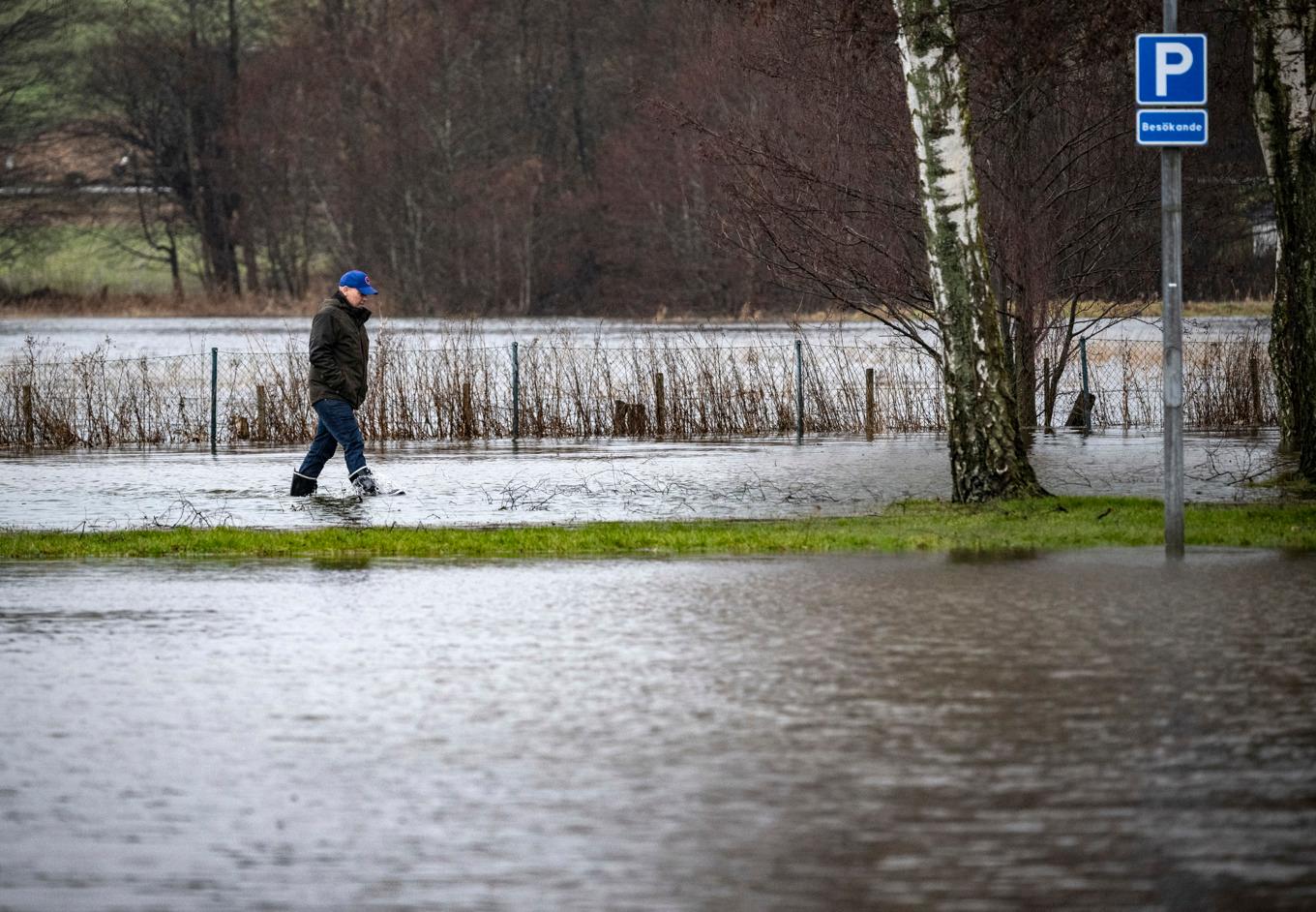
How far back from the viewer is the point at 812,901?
19.9 feet

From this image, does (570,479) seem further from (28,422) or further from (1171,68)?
(28,422)

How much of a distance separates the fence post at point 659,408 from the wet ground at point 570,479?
1.13 meters

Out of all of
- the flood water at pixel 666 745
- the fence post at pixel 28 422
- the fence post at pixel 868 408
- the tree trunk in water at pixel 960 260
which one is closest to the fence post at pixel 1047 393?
the fence post at pixel 868 408

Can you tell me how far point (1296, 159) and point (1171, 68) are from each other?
561 centimetres

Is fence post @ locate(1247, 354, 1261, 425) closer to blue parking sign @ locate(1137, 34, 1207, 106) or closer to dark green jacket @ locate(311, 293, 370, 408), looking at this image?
dark green jacket @ locate(311, 293, 370, 408)

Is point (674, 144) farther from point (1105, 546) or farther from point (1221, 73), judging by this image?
point (1105, 546)

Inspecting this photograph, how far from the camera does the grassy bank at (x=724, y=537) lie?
15781mm

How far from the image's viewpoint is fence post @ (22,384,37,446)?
29.6 metres

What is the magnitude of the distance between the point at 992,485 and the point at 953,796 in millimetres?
11112

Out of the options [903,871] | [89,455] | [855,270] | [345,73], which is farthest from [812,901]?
[345,73]

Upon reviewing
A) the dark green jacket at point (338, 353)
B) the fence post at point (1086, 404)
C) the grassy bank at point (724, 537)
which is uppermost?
the dark green jacket at point (338, 353)

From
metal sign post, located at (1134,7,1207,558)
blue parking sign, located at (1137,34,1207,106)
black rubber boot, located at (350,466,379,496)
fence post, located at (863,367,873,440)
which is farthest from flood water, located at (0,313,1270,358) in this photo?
blue parking sign, located at (1137,34,1207,106)

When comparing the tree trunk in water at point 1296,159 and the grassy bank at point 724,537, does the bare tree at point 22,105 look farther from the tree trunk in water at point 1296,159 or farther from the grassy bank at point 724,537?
the tree trunk in water at point 1296,159

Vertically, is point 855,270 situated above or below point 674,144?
below
